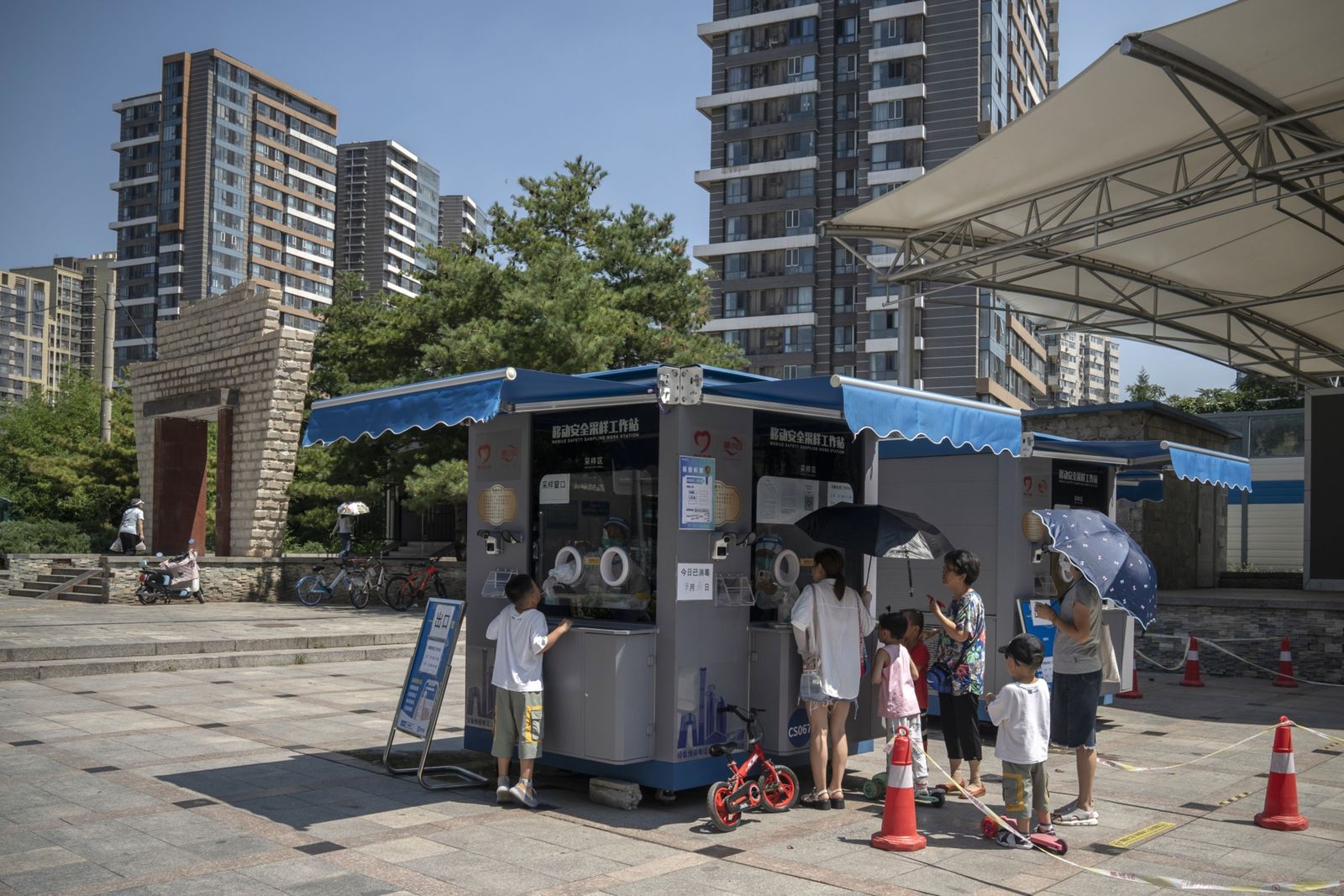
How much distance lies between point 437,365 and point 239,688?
1018 cm

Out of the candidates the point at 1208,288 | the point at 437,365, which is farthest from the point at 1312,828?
the point at 437,365

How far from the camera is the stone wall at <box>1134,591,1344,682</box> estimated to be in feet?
49.8

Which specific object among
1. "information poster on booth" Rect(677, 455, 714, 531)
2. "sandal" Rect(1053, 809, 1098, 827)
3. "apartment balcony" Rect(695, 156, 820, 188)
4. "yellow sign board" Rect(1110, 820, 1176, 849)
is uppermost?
"apartment balcony" Rect(695, 156, 820, 188)

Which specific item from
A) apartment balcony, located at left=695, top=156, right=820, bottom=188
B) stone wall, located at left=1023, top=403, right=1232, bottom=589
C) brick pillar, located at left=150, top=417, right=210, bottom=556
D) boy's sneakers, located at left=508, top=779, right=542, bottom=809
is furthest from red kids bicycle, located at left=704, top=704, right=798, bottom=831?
apartment balcony, located at left=695, top=156, right=820, bottom=188

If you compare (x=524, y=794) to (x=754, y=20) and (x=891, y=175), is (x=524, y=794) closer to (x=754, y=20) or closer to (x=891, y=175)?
(x=891, y=175)

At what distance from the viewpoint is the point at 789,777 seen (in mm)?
7371

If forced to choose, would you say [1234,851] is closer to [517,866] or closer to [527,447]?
[517,866]

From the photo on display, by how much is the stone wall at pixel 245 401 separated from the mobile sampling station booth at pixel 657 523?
47.8ft

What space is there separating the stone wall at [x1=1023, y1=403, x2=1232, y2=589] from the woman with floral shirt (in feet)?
31.6

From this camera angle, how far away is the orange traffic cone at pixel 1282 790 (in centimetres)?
710

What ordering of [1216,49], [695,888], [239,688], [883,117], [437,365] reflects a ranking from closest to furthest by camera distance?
[695,888] → [1216,49] → [239,688] → [437,365] → [883,117]

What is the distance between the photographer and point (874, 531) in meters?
7.41

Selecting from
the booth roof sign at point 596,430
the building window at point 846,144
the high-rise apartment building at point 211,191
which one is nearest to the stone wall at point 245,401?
the booth roof sign at point 596,430

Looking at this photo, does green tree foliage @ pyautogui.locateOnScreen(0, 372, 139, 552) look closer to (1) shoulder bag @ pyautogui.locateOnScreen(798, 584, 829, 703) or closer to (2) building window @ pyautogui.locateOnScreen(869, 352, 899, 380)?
(1) shoulder bag @ pyautogui.locateOnScreen(798, 584, 829, 703)
